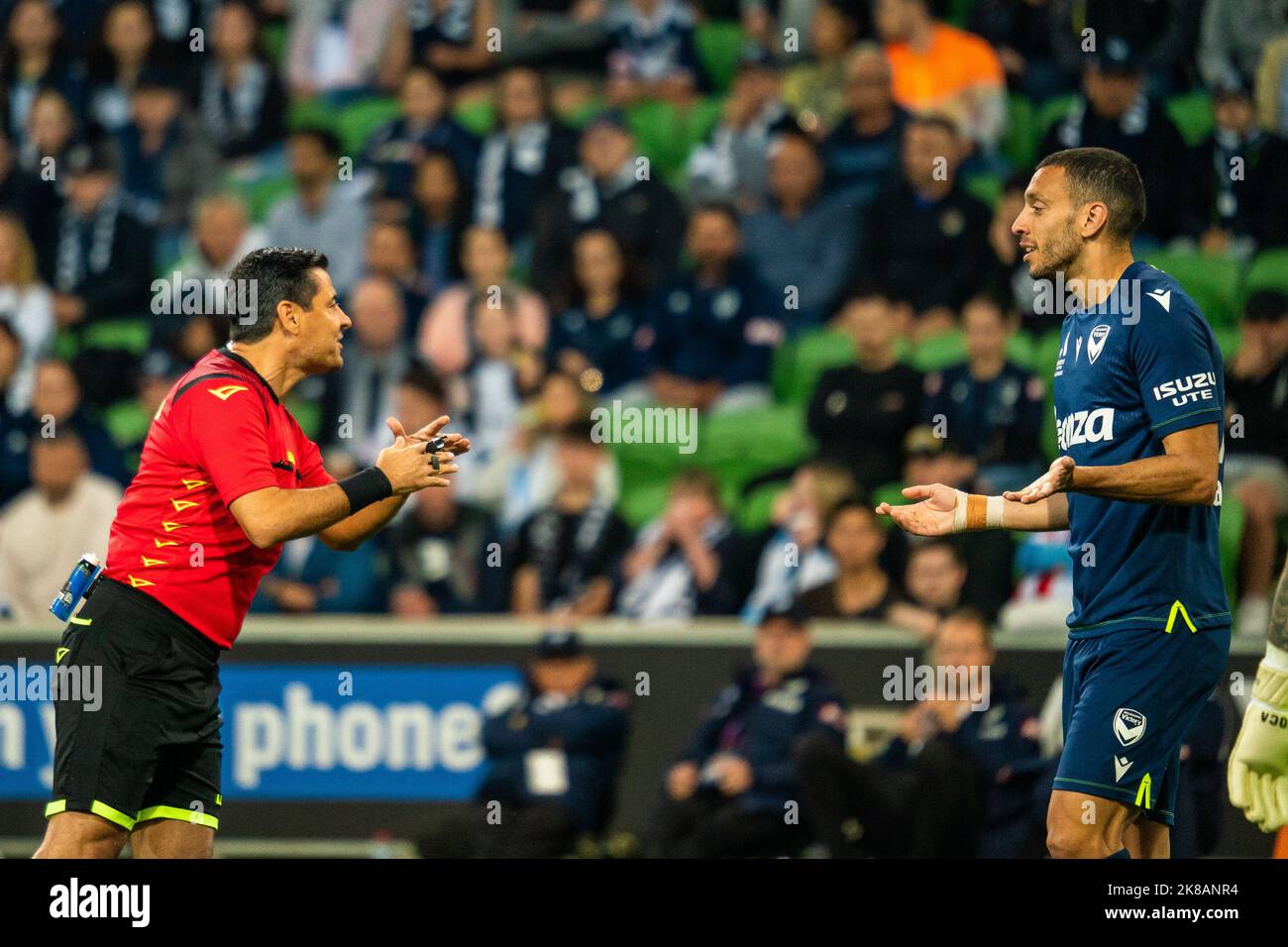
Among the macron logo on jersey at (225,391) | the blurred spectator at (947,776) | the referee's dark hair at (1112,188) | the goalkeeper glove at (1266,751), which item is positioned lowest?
the blurred spectator at (947,776)

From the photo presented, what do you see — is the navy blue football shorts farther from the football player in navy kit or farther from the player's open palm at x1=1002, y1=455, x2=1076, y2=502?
the player's open palm at x1=1002, y1=455, x2=1076, y2=502

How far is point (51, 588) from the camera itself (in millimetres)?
8648

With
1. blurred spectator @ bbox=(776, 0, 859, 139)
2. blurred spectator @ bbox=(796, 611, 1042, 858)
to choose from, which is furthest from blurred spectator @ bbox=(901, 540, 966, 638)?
blurred spectator @ bbox=(776, 0, 859, 139)

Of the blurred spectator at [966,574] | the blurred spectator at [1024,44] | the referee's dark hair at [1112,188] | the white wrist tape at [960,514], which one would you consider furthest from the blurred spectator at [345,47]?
the white wrist tape at [960,514]

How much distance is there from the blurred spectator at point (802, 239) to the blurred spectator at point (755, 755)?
1937 mm

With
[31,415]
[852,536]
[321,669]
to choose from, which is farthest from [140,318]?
[852,536]

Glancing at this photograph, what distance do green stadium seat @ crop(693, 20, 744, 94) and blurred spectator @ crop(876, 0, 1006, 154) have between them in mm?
1081

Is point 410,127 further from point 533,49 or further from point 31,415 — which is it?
point 31,415

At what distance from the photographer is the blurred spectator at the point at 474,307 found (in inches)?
359

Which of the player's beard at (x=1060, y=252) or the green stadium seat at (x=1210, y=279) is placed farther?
the green stadium seat at (x=1210, y=279)

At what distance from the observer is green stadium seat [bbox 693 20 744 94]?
33.4ft

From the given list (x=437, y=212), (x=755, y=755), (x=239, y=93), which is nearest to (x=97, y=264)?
(x=239, y=93)

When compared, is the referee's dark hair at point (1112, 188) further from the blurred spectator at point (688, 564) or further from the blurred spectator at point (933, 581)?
the blurred spectator at point (688, 564)

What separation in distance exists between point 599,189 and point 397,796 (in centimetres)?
337
